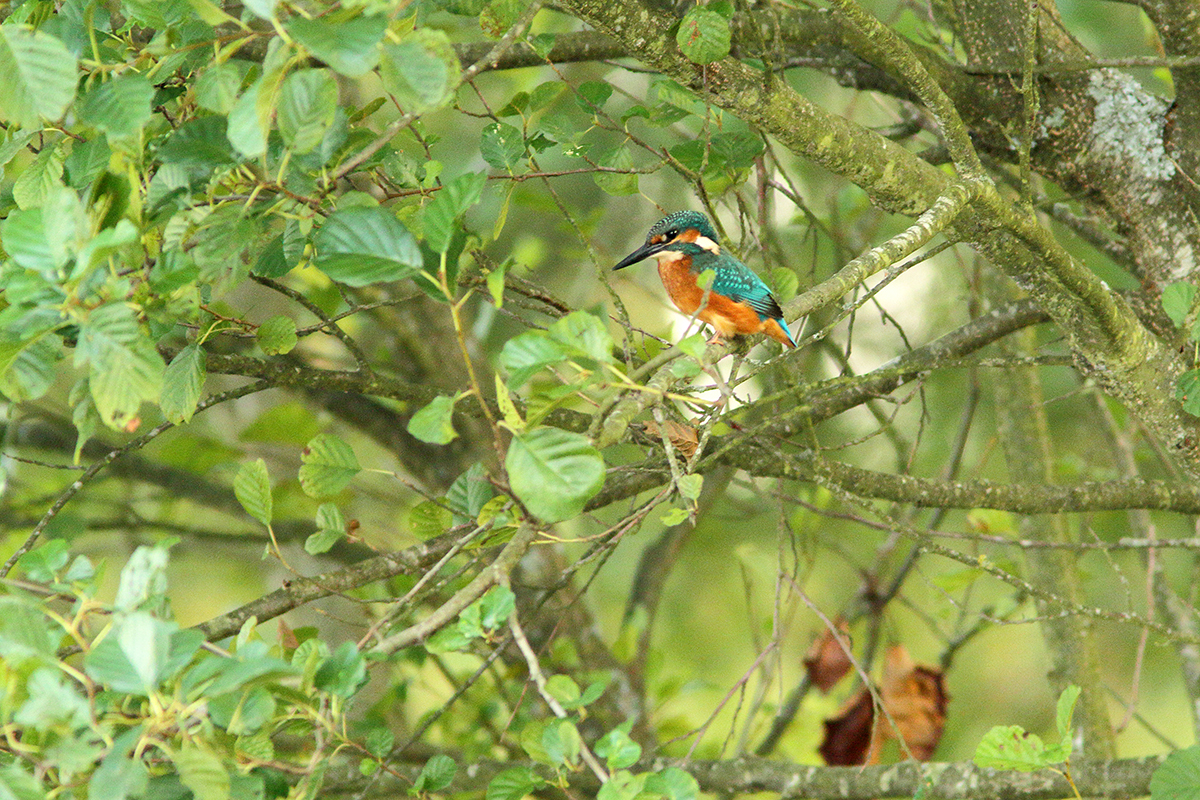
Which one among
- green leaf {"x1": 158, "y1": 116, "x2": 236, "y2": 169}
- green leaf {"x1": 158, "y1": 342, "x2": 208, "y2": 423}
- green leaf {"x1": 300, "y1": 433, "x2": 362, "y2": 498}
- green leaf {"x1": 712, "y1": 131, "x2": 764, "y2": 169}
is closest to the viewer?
green leaf {"x1": 158, "y1": 116, "x2": 236, "y2": 169}

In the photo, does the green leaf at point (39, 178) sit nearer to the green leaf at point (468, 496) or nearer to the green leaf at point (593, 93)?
the green leaf at point (468, 496)

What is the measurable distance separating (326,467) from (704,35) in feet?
3.49

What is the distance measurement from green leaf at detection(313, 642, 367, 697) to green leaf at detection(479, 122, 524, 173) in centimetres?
127

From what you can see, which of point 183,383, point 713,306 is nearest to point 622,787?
point 183,383

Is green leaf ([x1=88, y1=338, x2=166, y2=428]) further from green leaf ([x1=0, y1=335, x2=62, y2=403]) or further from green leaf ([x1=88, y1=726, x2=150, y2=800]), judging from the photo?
green leaf ([x1=88, y1=726, x2=150, y2=800])

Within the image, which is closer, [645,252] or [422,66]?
[422,66]

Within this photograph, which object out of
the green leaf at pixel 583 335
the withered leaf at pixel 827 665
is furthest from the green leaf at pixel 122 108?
the withered leaf at pixel 827 665

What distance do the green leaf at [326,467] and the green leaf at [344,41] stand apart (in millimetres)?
904

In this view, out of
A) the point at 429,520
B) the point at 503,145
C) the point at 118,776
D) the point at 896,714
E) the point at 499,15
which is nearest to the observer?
the point at 118,776

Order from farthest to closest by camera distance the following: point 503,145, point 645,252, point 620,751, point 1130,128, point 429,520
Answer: point 645,252 → point 1130,128 → point 503,145 → point 429,520 → point 620,751

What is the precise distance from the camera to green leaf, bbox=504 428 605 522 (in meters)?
1.28

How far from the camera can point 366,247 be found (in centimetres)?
145

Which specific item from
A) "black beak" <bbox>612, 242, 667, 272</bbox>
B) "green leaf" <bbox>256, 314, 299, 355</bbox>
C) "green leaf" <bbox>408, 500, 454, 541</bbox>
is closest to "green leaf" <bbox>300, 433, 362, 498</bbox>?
"green leaf" <bbox>408, 500, 454, 541</bbox>

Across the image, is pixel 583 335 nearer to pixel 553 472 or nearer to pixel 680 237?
pixel 553 472
